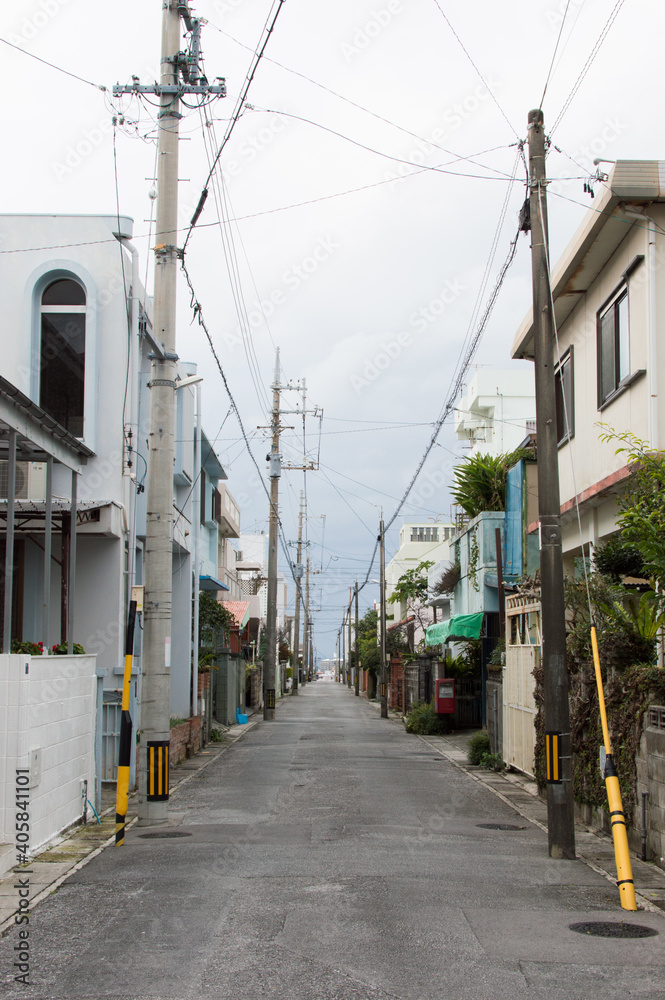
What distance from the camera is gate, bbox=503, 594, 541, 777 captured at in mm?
15414

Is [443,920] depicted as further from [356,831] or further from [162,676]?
[162,676]

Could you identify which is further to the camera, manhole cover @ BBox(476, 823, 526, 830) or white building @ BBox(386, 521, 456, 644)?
white building @ BBox(386, 521, 456, 644)

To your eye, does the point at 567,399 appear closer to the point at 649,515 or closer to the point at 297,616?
the point at 649,515

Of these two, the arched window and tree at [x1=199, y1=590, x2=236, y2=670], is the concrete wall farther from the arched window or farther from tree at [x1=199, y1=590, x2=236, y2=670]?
tree at [x1=199, y1=590, x2=236, y2=670]

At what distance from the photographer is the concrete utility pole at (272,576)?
3481 cm

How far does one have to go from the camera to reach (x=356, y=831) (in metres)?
11.3

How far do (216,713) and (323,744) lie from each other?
6578 mm

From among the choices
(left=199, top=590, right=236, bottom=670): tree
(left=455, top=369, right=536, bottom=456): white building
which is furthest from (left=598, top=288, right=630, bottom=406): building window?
(left=455, top=369, right=536, bottom=456): white building

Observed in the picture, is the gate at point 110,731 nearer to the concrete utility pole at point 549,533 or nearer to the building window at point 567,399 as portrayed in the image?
the concrete utility pole at point 549,533

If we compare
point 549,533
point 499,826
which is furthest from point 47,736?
point 549,533

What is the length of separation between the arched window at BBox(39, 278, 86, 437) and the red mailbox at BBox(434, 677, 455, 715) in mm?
13623

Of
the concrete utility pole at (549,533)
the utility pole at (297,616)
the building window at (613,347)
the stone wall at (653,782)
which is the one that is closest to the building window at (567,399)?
the building window at (613,347)

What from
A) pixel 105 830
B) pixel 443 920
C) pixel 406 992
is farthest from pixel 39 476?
pixel 406 992

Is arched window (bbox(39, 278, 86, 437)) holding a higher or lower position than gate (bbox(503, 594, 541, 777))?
higher
